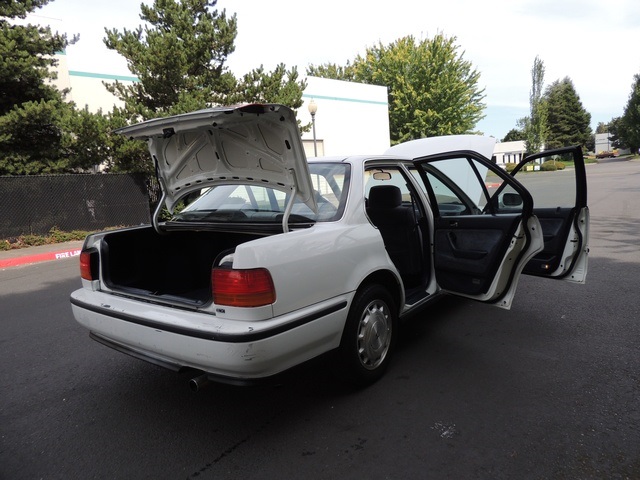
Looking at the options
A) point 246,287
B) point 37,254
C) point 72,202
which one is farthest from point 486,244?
point 72,202

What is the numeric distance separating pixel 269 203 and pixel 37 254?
368 inches

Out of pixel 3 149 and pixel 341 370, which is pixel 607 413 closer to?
pixel 341 370

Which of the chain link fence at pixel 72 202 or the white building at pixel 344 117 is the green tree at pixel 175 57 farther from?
the white building at pixel 344 117

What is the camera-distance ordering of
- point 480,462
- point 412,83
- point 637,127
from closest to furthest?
point 480,462
point 412,83
point 637,127

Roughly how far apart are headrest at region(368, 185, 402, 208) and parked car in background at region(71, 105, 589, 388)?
10 mm

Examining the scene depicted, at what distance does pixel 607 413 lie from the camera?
2676mm

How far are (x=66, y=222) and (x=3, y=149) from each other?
260 centimetres

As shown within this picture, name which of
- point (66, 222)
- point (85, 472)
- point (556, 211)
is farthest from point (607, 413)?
point (66, 222)

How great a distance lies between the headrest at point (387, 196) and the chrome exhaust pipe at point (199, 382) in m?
2.17

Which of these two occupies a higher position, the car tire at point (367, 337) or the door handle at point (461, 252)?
the door handle at point (461, 252)

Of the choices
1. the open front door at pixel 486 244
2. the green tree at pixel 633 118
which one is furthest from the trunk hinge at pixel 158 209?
the green tree at pixel 633 118

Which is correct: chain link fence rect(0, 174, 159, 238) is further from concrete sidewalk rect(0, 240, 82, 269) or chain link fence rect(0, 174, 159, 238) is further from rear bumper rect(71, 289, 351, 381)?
rear bumper rect(71, 289, 351, 381)

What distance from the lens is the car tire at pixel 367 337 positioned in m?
2.88

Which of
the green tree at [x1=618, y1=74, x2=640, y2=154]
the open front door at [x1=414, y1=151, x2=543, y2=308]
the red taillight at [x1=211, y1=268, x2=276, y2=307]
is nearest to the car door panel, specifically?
the open front door at [x1=414, y1=151, x2=543, y2=308]
